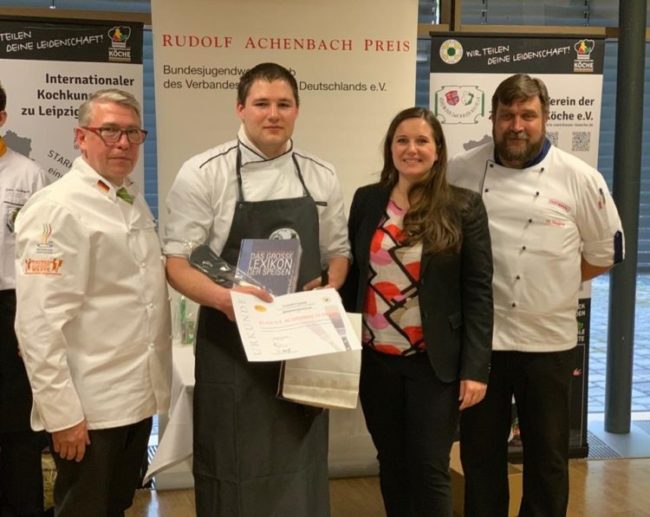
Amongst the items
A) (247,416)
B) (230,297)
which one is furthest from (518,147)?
(247,416)

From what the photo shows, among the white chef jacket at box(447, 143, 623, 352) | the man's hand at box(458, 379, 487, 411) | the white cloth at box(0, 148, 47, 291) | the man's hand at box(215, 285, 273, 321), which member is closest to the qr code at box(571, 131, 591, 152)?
the white chef jacket at box(447, 143, 623, 352)

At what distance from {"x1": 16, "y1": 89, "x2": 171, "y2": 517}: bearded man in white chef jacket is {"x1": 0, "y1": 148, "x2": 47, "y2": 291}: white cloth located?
78 cm

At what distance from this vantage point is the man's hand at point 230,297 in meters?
1.95

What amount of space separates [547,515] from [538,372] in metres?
0.51

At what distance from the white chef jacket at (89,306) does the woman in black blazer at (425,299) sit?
2.18 ft

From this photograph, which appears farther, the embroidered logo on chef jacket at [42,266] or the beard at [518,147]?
the beard at [518,147]

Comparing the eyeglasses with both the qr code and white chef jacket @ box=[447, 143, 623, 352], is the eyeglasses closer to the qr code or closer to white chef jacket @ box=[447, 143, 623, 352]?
white chef jacket @ box=[447, 143, 623, 352]

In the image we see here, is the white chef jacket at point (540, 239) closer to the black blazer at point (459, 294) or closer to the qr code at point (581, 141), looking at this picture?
the black blazer at point (459, 294)

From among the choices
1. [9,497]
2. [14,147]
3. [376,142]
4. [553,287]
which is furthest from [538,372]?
[14,147]

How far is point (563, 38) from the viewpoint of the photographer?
3482mm

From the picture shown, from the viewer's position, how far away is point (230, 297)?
1943mm

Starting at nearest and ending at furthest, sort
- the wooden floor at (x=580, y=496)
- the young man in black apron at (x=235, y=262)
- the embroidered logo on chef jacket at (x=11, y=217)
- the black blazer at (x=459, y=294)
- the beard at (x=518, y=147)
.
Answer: the young man in black apron at (x=235, y=262) < the black blazer at (x=459, y=294) < the beard at (x=518, y=147) < the embroidered logo on chef jacket at (x=11, y=217) < the wooden floor at (x=580, y=496)

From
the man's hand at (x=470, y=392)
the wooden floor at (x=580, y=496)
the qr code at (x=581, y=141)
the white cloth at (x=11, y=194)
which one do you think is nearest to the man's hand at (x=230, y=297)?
the man's hand at (x=470, y=392)

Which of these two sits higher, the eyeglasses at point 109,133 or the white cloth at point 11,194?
the eyeglasses at point 109,133
